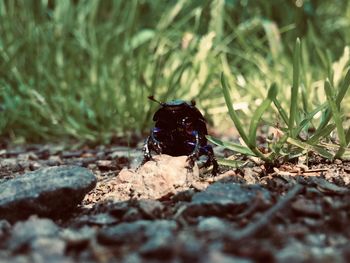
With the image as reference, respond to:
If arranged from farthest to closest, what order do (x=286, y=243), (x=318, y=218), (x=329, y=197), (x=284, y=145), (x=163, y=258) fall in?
(x=284, y=145)
(x=329, y=197)
(x=318, y=218)
(x=286, y=243)
(x=163, y=258)

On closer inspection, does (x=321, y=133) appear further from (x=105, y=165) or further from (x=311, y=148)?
(x=105, y=165)

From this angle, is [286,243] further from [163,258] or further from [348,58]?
[348,58]

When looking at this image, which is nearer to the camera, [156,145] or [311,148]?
[311,148]

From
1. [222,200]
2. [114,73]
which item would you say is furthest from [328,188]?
[114,73]

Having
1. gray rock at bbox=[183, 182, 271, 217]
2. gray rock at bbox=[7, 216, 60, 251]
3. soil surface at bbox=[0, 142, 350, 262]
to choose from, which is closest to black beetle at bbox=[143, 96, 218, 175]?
soil surface at bbox=[0, 142, 350, 262]

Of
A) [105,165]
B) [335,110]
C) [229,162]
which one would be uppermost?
[335,110]

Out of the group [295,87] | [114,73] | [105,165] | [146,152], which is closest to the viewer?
[295,87]

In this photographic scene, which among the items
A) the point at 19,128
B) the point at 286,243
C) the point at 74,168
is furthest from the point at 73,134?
the point at 286,243
